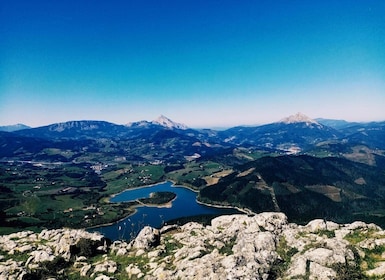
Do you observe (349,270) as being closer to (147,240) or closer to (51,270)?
(147,240)

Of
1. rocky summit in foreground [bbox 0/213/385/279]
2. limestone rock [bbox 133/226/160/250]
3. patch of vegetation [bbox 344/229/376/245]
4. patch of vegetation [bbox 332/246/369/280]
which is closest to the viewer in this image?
patch of vegetation [bbox 332/246/369/280]

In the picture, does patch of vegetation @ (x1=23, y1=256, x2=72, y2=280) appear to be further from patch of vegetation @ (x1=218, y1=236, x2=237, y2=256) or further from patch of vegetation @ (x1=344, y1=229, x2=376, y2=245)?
patch of vegetation @ (x1=344, y1=229, x2=376, y2=245)

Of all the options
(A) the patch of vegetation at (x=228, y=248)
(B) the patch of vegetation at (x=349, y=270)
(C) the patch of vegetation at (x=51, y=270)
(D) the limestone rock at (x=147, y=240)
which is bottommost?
(C) the patch of vegetation at (x=51, y=270)

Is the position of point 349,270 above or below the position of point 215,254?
above

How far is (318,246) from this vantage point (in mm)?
51750

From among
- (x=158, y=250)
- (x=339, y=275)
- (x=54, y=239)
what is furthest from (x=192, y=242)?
(x=54, y=239)

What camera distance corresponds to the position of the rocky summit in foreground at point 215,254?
46.0 m

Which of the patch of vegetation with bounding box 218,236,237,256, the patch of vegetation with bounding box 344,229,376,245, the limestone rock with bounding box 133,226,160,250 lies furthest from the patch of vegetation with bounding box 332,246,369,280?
the limestone rock with bounding box 133,226,160,250

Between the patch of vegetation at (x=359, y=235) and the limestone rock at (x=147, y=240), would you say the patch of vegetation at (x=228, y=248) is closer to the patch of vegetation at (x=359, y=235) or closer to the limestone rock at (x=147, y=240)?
the limestone rock at (x=147, y=240)

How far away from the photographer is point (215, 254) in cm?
5488

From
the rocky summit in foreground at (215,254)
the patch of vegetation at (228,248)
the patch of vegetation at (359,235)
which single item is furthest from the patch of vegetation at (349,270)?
the patch of vegetation at (228,248)

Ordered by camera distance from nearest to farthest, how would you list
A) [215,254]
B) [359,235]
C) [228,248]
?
[215,254] → [228,248] → [359,235]

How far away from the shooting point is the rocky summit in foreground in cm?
4596

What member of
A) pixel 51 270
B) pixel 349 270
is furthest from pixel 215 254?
pixel 51 270
